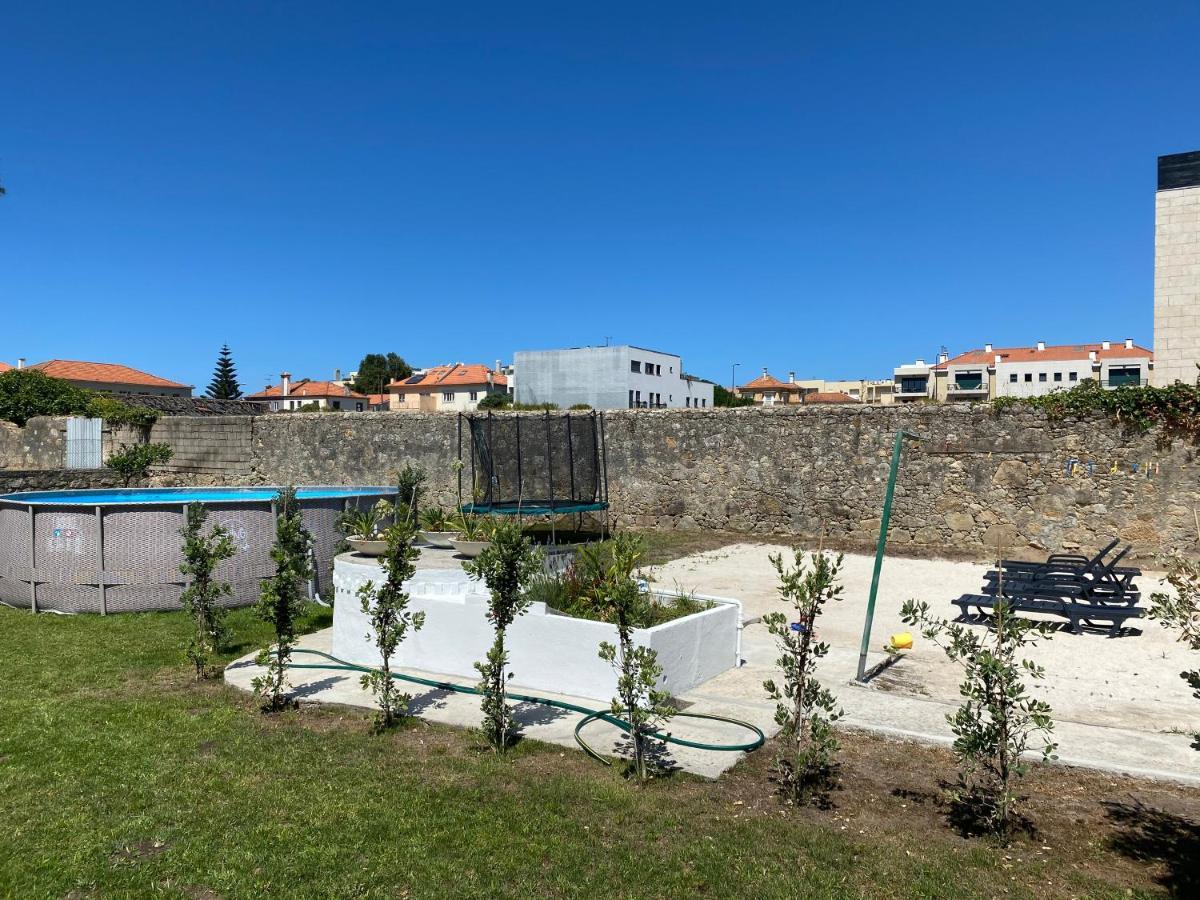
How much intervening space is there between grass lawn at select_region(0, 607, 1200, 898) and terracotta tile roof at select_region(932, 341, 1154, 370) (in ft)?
241

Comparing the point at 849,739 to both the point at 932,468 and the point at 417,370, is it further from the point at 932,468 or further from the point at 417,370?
the point at 417,370

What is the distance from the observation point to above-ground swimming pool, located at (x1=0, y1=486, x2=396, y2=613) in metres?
8.87

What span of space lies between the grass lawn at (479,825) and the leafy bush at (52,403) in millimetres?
17209

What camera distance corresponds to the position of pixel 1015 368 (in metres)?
76.1

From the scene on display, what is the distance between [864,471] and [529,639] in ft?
30.2

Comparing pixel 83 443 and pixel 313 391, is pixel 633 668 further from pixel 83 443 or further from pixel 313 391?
pixel 313 391

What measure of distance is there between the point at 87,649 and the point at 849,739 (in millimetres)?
6694

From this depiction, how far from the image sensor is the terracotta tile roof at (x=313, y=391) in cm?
8256

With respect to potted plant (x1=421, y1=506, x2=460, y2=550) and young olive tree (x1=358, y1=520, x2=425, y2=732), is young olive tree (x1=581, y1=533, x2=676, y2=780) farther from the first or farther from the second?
potted plant (x1=421, y1=506, x2=460, y2=550)

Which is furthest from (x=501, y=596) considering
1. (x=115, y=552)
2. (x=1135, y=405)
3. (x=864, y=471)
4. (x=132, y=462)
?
(x=132, y=462)

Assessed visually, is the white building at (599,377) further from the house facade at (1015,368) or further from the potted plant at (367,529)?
the potted plant at (367,529)

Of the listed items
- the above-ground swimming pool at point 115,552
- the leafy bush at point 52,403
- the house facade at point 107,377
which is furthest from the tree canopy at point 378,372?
the above-ground swimming pool at point 115,552

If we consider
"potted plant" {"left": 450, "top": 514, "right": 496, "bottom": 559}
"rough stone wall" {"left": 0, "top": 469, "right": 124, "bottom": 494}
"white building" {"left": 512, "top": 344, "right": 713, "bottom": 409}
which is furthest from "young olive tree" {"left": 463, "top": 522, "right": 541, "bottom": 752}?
"white building" {"left": 512, "top": 344, "right": 713, "bottom": 409}

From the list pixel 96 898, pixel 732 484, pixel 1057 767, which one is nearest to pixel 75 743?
pixel 96 898
